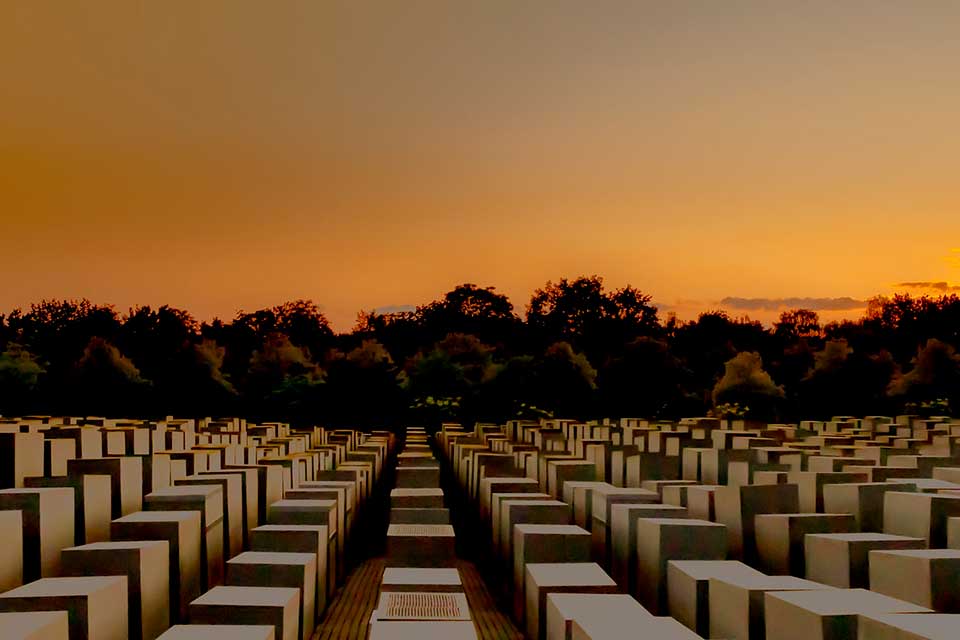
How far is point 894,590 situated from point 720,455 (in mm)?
6215

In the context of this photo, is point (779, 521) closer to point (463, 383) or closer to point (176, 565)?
point (176, 565)

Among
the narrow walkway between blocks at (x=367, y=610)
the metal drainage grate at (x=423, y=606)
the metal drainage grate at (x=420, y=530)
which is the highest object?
the metal drainage grate at (x=423, y=606)

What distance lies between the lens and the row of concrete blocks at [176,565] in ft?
14.8

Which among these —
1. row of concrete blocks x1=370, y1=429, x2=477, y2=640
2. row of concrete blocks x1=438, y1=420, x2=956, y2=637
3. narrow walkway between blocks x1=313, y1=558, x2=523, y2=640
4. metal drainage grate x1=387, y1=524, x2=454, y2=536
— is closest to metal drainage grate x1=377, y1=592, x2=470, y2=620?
row of concrete blocks x1=370, y1=429, x2=477, y2=640

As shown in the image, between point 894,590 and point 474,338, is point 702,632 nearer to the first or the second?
point 894,590

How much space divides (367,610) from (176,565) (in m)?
2.16

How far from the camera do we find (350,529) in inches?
408

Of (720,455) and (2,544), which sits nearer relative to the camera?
(2,544)

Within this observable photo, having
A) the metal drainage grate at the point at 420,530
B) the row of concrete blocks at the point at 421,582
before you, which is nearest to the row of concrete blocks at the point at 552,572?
the row of concrete blocks at the point at 421,582

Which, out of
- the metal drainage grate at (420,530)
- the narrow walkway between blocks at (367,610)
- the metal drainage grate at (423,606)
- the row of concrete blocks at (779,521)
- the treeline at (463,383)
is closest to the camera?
the metal drainage grate at (423,606)

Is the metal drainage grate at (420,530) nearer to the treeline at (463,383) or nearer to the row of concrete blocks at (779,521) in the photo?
the row of concrete blocks at (779,521)

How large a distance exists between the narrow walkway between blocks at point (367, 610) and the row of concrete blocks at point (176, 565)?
0.66ft

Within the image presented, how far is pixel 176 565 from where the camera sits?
6.15 meters

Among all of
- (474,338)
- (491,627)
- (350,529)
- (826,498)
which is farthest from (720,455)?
(474,338)
